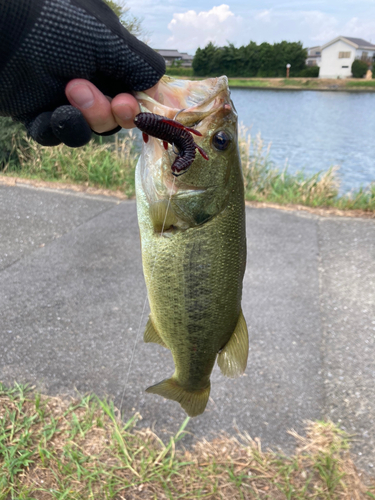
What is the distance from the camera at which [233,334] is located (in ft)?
5.17

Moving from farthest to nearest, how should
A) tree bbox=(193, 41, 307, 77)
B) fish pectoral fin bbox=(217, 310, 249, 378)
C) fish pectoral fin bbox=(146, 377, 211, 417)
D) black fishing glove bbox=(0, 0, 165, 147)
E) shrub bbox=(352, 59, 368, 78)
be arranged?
shrub bbox=(352, 59, 368, 78), tree bbox=(193, 41, 307, 77), fish pectoral fin bbox=(146, 377, 211, 417), fish pectoral fin bbox=(217, 310, 249, 378), black fishing glove bbox=(0, 0, 165, 147)

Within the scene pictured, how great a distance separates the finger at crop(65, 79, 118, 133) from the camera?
1.34 meters

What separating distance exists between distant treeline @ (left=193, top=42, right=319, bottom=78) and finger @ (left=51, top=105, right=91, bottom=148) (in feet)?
66.7

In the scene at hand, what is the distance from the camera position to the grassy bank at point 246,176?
6.85m

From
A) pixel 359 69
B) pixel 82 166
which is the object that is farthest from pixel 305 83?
pixel 82 166

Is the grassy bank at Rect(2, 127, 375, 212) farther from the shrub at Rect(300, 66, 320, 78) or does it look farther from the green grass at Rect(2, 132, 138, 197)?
the shrub at Rect(300, 66, 320, 78)

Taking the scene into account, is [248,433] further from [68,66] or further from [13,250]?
[13,250]

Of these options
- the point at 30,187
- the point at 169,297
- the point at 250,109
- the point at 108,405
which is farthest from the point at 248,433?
the point at 250,109

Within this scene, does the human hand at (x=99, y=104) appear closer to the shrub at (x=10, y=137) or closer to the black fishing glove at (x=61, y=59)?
the black fishing glove at (x=61, y=59)

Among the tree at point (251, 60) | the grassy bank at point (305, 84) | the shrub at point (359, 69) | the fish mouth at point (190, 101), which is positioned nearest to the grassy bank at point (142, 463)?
the fish mouth at point (190, 101)

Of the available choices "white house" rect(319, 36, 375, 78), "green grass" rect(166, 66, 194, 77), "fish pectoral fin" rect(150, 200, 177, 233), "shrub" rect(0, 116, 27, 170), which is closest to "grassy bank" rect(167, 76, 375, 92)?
"white house" rect(319, 36, 375, 78)

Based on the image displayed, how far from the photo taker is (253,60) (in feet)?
85.1

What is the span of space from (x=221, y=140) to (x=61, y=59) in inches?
24.0

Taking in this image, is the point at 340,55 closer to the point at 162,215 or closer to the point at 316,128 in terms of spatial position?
the point at 316,128
